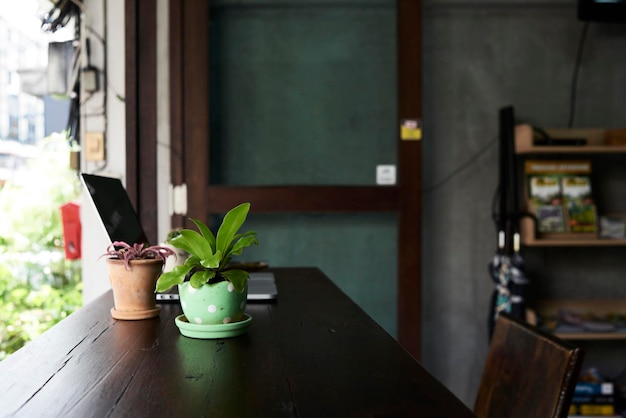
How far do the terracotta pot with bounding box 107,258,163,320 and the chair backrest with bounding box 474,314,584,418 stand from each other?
0.72 metres

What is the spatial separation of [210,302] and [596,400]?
250 cm

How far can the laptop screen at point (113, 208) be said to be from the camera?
1.51m

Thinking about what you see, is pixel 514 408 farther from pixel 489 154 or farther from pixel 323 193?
pixel 489 154

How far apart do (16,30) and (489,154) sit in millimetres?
2827

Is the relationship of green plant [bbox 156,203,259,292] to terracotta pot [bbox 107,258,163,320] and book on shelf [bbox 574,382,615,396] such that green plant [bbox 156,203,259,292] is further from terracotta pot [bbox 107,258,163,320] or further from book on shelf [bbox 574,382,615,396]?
book on shelf [bbox 574,382,615,396]

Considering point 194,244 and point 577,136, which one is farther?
point 577,136

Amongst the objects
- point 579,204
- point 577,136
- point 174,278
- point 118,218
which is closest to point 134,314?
point 174,278

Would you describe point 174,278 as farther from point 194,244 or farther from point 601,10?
point 601,10

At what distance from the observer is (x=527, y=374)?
4.20ft

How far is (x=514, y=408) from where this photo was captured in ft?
4.24

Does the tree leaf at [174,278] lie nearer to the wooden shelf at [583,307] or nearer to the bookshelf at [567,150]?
the bookshelf at [567,150]

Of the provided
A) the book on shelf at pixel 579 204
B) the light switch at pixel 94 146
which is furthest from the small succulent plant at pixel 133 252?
the book on shelf at pixel 579 204

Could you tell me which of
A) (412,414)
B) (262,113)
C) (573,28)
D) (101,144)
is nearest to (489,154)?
(573,28)

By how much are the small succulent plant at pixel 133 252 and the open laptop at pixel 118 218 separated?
0.32ft
